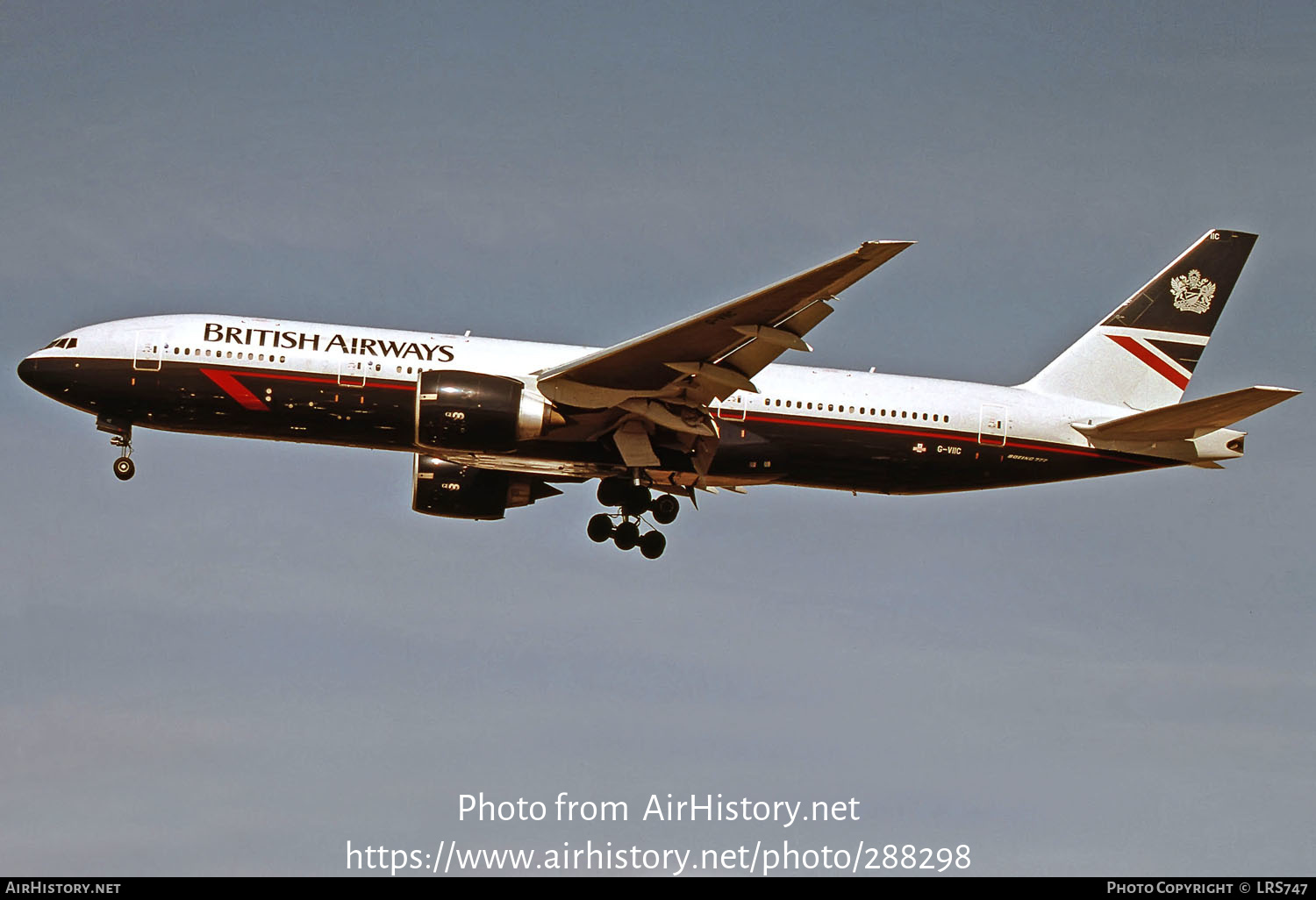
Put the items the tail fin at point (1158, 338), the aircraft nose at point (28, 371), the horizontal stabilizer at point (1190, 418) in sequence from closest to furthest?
the horizontal stabilizer at point (1190, 418), the aircraft nose at point (28, 371), the tail fin at point (1158, 338)

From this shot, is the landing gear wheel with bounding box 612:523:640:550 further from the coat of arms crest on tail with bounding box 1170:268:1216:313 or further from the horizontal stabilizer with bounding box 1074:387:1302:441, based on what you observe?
the coat of arms crest on tail with bounding box 1170:268:1216:313

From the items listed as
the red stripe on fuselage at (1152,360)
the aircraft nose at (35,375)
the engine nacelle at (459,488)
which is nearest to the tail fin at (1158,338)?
the red stripe on fuselage at (1152,360)

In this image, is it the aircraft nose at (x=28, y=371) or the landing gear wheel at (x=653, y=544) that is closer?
the aircraft nose at (x=28, y=371)

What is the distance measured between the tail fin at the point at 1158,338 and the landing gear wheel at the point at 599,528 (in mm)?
10367

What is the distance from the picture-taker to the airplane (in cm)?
3366

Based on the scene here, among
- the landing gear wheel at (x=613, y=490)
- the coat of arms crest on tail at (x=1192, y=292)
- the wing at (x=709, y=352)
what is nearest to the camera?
the wing at (x=709, y=352)

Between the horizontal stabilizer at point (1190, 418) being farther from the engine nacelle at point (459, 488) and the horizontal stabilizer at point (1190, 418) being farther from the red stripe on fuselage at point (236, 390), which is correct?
the red stripe on fuselage at point (236, 390)

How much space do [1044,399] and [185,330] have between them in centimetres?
1896

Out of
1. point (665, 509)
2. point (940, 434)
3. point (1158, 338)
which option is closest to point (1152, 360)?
point (1158, 338)

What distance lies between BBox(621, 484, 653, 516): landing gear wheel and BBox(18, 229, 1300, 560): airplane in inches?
1.6

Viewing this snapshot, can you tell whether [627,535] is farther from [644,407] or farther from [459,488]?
[644,407]

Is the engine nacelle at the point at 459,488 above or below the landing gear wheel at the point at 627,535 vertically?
above

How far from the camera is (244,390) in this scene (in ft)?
114

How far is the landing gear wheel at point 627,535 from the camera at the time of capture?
3884 centimetres
